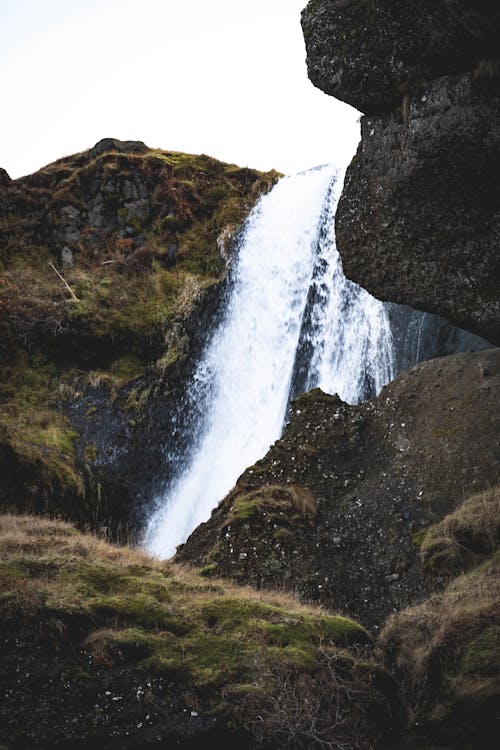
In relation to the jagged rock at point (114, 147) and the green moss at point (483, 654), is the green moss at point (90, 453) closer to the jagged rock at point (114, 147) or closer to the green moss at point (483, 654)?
the jagged rock at point (114, 147)

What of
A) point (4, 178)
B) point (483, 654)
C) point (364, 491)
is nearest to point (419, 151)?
point (364, 491)

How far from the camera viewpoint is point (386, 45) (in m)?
8.95

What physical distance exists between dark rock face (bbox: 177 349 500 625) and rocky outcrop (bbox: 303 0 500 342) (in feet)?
10.0

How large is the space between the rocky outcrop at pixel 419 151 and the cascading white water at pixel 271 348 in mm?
7898

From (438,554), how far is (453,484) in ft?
6.93

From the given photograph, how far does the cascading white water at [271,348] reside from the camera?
17.9m

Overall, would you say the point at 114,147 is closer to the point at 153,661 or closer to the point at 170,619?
the point at 170,619

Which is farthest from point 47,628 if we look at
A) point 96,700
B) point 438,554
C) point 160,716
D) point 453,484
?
point 453,484

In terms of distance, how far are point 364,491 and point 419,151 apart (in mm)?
6009

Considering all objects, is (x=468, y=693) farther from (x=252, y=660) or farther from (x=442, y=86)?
(x=442, y=86)

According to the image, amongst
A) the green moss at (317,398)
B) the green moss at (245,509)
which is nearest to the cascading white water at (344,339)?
the green moss at (317,398)

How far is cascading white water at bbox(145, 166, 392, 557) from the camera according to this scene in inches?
706

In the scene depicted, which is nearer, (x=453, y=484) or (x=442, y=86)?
(x=442, y=86)

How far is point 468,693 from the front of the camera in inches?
189
